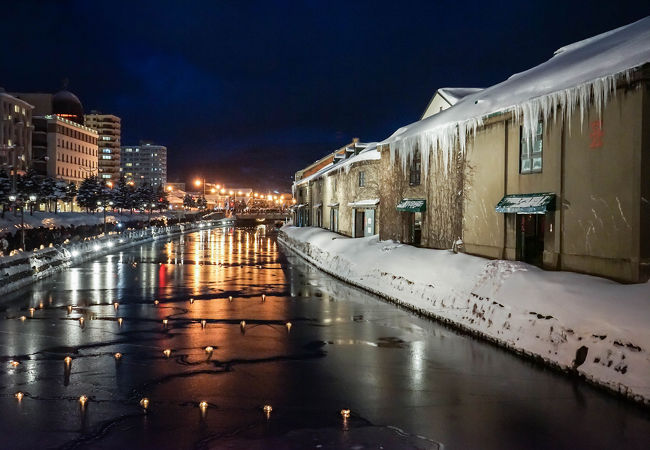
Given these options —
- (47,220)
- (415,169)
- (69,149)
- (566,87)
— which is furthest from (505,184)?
(69,149)

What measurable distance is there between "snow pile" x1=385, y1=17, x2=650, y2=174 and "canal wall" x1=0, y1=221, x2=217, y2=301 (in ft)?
52.1

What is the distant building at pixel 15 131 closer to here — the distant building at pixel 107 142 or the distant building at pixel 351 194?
the distant building at pixel 351 194

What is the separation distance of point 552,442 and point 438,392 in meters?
2.26

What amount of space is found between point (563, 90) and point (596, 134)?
4.23ft

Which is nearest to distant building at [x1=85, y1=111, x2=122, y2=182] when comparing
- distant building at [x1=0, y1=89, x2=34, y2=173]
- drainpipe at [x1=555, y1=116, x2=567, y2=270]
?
distant building at [x1=0, y1=89, x2=34, y2=173]

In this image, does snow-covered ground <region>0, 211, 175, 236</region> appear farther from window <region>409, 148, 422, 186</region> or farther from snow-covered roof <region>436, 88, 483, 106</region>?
window <region>409, 148, 422, 186</region>

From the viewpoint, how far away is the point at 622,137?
42.0ft

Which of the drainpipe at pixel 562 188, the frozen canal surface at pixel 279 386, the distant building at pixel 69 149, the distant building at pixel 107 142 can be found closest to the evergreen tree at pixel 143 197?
the distant building at pixel 69 149

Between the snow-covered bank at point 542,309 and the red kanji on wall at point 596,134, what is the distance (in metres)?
3.16

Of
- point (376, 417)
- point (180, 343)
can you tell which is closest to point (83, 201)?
point (180, 343)

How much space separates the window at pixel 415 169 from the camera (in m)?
25.5

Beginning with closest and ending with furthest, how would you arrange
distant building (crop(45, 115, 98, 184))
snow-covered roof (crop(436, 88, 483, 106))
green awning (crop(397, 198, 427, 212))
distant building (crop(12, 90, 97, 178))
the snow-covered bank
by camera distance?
the snow-covered bank → green awning (crop(397, 198, 427, 212)) → snow-covered roof (crop(436, 88, 483, 106)) → distant building (crop(12, 90, 97, 178)) → distant building (crop(45, 115, 98, 184))

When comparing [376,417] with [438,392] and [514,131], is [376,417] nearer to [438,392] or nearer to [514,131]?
[438,392]

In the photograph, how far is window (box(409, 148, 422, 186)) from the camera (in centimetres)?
2548
